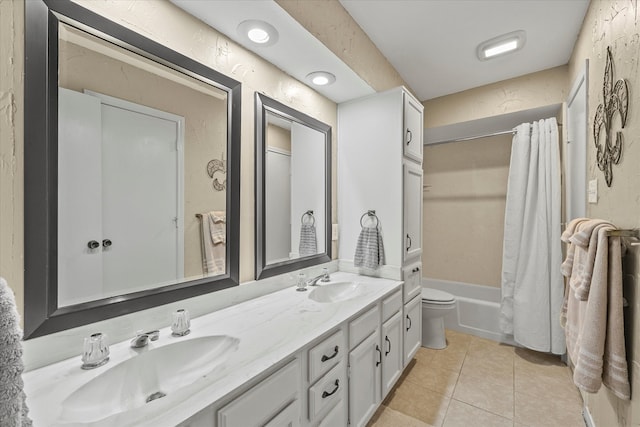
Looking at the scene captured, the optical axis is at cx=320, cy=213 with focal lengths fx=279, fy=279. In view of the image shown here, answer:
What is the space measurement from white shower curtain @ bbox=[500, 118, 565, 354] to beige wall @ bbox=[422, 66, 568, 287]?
16.6 inches

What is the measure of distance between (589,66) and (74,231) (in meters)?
2.65

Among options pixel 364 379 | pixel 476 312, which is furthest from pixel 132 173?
pixel 476 312

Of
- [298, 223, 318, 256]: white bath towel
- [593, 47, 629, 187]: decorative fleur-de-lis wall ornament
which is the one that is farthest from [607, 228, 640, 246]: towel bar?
[298, 223, 318, 256]: white bath towel

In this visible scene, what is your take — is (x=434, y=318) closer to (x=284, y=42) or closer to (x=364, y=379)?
(x=364, y=379)

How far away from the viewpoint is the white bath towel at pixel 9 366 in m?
0.43

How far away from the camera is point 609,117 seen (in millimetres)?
1229

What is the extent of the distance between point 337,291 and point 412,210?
851 mm

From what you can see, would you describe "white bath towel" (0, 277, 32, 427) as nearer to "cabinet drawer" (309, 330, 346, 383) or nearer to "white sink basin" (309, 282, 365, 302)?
"cabinet drawer" (309, 330, 346, 383)

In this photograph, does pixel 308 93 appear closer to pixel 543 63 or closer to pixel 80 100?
pixel 80 100

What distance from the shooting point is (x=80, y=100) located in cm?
94

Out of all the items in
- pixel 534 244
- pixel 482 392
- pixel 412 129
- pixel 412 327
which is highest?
pixel 412 129

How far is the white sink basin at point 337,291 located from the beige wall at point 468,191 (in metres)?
1.88

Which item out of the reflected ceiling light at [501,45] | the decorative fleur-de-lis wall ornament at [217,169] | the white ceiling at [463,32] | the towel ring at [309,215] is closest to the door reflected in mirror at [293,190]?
the towel ring at [309,215]

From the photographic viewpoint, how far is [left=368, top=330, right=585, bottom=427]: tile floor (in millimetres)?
1688
